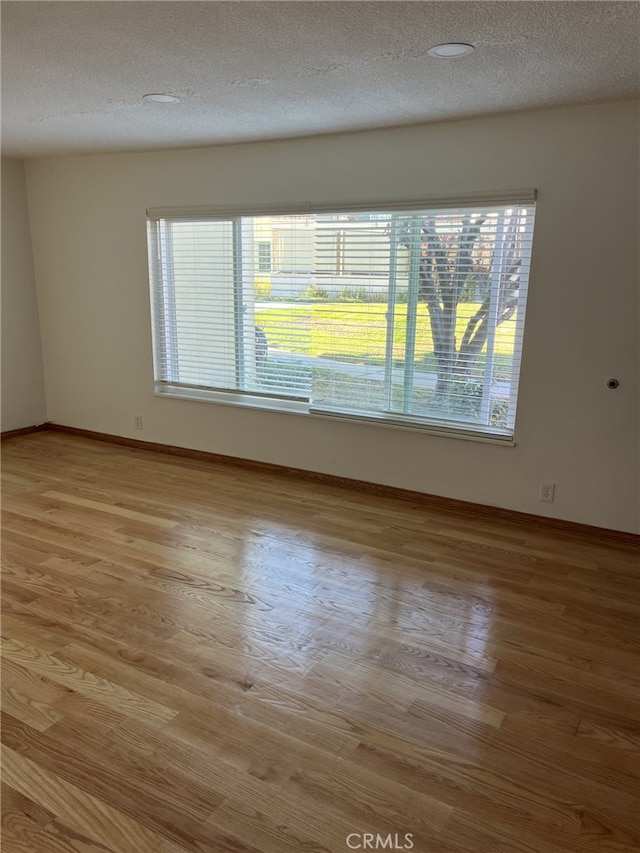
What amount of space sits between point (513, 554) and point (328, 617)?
1.23m

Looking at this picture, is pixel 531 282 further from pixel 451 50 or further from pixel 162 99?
pixel 162 99

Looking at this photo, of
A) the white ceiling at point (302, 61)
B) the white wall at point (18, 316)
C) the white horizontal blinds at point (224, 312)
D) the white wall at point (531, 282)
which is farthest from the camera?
the white wall at point (18, 316)

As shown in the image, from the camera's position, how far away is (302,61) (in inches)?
98.3

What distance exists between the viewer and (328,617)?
2.67m

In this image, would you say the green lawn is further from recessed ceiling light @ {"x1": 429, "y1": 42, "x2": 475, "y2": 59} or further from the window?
recessed ceiling light @ {"x1": 429, "y1": 42, "x2": 475, "y2": 59}

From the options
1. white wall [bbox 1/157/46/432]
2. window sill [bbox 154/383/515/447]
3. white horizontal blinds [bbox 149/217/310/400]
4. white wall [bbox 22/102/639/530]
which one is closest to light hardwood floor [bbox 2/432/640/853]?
white wall [bbox 22/102/639/530]

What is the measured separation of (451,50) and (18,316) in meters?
4.47

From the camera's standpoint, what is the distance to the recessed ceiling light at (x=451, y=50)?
2.30 m

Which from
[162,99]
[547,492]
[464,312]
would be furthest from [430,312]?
[162,99]

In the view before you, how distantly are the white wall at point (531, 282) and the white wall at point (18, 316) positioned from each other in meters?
0.16

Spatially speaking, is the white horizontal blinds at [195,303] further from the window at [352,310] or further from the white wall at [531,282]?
the white wall at [531,282]

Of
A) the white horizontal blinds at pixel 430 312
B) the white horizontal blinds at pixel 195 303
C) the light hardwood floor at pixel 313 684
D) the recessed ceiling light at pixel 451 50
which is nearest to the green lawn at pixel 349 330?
the white horizontal blinds at pixel 430 312

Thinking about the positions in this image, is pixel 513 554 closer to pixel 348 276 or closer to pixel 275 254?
pixel 348 276

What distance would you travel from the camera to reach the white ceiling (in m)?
2.04
